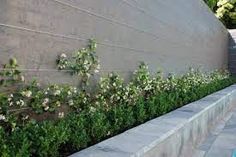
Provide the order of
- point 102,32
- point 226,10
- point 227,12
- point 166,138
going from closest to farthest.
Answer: point 166,138
point 102,32
point 226,10
point 227,12

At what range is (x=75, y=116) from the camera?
3891 millimetres

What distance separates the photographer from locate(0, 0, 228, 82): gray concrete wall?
134 inches

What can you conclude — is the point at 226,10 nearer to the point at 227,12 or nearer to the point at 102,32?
the point at 227,12

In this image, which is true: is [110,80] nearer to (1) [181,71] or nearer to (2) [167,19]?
(2) [167,19]

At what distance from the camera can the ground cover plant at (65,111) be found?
3029 millimetres

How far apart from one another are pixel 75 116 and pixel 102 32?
4.67ft

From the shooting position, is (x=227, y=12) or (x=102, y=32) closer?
(x=102, y=32)

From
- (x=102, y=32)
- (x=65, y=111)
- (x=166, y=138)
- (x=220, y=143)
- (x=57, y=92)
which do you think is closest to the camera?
(x=57, y=92)

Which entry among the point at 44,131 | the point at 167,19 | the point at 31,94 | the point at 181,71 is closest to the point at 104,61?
the point at 31,94

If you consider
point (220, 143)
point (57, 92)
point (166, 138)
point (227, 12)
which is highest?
point (227, 12)

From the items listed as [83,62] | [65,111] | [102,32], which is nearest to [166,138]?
[65,111]

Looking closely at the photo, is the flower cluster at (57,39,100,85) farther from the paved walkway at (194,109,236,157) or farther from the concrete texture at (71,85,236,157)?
the paved walkway at (194,109,236,157)

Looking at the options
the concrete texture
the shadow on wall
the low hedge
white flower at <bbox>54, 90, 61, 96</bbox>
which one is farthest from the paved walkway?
the shadow on wall

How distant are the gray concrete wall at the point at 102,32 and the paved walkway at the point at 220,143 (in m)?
1.46
